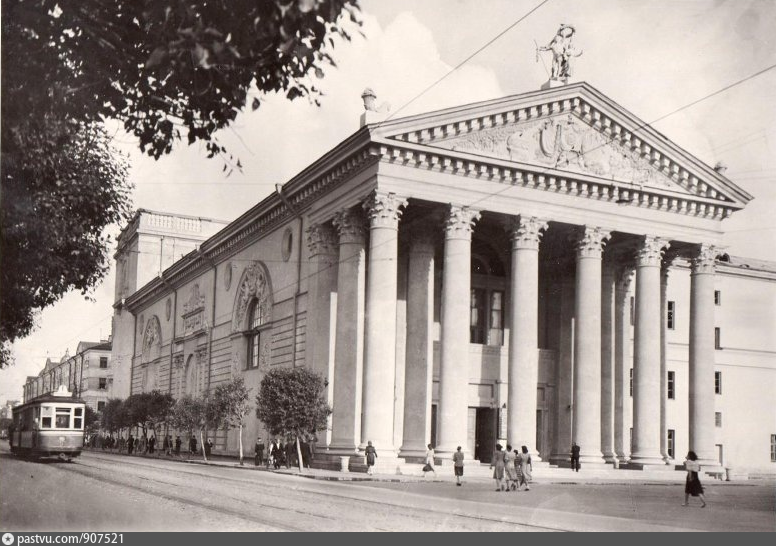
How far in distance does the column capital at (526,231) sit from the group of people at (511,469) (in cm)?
919

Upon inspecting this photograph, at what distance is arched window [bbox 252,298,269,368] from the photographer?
4462 cm

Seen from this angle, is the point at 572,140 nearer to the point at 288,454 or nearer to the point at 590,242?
the point at 590,242

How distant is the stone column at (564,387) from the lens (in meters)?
40.6

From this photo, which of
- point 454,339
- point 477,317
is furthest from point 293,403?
point 477,317

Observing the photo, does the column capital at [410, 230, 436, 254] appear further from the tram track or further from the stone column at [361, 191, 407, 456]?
the tram track

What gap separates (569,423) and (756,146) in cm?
2270

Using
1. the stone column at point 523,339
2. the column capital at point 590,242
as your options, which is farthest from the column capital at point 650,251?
the stone column at point 523,339

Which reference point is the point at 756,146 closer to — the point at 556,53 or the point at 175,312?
the point at 556,53

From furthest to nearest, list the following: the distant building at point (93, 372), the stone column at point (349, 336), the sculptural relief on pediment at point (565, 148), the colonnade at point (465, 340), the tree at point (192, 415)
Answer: the distant building at point (93, 372), the tree at point (192, 415), the sculptural relief on pediment at point (565, 148), the stone column at point (349, 336), the colonnade at point (465, 340)

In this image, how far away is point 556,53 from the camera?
116ft

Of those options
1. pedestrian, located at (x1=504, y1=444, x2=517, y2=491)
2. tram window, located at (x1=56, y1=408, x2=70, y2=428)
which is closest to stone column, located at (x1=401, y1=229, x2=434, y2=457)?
pedestrian, located at (x1=504, y1=444, x2=517, y2=491)

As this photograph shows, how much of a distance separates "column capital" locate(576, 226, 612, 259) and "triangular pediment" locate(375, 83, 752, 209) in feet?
7.10

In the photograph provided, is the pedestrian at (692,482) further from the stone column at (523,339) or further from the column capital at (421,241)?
the column capital at (421,241)

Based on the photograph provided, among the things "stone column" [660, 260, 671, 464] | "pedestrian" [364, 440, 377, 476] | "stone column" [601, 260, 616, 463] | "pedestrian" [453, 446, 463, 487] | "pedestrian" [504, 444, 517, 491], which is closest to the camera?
"pedestrian" [504, 444, 517, 491]
